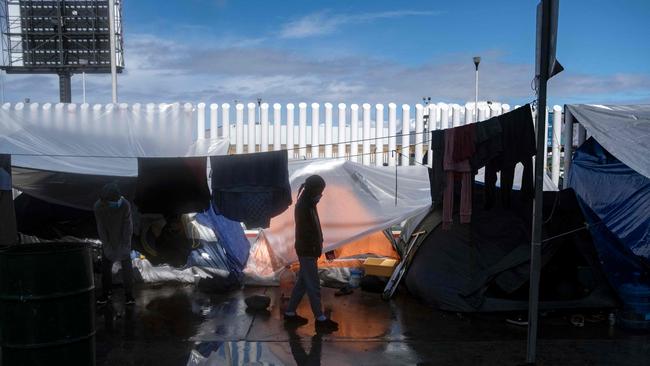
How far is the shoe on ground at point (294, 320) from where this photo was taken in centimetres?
683

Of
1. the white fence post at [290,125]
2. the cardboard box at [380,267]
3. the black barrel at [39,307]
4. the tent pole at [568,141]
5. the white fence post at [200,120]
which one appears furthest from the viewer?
the white fence post at [290,125]

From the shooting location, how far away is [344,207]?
9.11 meters

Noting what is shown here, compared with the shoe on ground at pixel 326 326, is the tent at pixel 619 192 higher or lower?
higher

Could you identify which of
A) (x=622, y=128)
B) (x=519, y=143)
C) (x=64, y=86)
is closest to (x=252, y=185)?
(x=519, y=143)

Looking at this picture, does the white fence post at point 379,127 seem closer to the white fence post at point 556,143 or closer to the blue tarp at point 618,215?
the white fence post at point 556,143

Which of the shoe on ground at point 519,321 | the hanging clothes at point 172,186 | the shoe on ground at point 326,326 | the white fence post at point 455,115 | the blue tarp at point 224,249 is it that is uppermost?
the white fence post at point 455,115

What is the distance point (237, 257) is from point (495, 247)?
4073mm

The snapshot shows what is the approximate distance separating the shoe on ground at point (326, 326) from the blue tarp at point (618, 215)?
342 cm

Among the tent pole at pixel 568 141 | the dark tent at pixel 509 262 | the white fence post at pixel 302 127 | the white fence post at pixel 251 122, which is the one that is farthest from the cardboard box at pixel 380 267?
the white fence post at pixel 251 122

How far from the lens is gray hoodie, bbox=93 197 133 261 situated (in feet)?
24.8

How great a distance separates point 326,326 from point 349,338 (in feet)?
1.43

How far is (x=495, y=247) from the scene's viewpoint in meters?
7.31

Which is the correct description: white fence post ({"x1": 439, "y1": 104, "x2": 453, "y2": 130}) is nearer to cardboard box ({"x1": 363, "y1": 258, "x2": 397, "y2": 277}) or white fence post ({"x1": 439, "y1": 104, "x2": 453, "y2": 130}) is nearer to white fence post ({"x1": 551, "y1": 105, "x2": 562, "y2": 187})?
white fence post ({"x1": 551, "y1": 105, "x2": 562, "y2": 187})

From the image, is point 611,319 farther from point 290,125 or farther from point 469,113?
point 290,125
